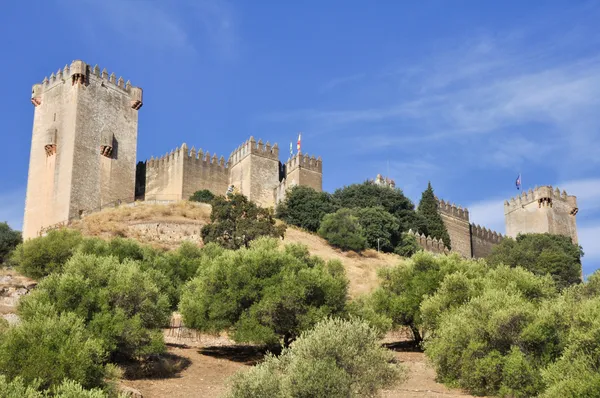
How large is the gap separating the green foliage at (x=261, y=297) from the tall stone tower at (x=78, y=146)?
72.3 ft

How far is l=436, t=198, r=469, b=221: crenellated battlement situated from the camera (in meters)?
60.4

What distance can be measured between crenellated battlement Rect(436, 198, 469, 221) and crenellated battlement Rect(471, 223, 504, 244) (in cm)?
184

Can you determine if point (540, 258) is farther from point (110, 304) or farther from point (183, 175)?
point (110, 304)

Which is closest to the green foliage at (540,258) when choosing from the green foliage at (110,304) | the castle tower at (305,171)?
the castle tower at (305,171)

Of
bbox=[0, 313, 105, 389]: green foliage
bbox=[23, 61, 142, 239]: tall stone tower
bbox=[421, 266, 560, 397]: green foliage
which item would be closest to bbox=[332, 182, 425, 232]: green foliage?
bbox=[23, 61, 142, 239]: tall stone tower

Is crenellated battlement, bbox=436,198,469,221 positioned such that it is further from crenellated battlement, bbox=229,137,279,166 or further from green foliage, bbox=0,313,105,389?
green foliage, bbox=0,313,105,389

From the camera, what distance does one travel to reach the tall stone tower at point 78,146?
44781 mm

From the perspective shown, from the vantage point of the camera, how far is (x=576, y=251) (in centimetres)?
5519

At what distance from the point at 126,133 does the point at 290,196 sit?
11.2 metres

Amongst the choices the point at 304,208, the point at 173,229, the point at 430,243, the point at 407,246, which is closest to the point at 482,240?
the point at 430,243

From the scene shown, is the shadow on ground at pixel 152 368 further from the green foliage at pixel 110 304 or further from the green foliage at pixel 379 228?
the green foliage at pixel 379 228

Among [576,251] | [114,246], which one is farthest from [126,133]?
[576,251]

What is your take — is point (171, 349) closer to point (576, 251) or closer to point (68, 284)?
point (68, 284)

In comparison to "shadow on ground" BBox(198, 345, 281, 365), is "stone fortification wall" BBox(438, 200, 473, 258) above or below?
above
